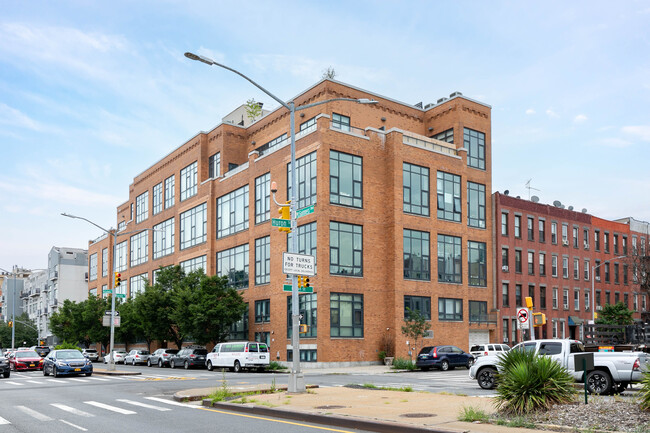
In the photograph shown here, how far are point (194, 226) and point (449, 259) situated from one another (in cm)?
2439

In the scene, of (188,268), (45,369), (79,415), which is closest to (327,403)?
(79,415)

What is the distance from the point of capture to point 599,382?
1911 cm

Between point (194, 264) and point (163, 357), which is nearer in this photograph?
point (163, 357)

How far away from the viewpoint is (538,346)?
21.2 metres

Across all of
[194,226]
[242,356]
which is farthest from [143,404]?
[194,226]

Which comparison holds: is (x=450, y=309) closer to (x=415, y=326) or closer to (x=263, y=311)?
(x=415, y=326)

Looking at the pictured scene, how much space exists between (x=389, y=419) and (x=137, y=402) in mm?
9517

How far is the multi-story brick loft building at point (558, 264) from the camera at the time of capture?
5434cm

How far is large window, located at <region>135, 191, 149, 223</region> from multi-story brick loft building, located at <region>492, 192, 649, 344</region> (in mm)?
39439

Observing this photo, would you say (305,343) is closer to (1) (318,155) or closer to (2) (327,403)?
(1) (318,155)

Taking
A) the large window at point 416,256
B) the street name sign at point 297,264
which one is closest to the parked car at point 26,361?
the large window at point 416,256

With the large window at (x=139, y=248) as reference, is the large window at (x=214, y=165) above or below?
above

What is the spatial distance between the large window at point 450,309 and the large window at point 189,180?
86.8 ft

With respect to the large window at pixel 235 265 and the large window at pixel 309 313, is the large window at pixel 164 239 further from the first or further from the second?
the large window at pixel 309 313
